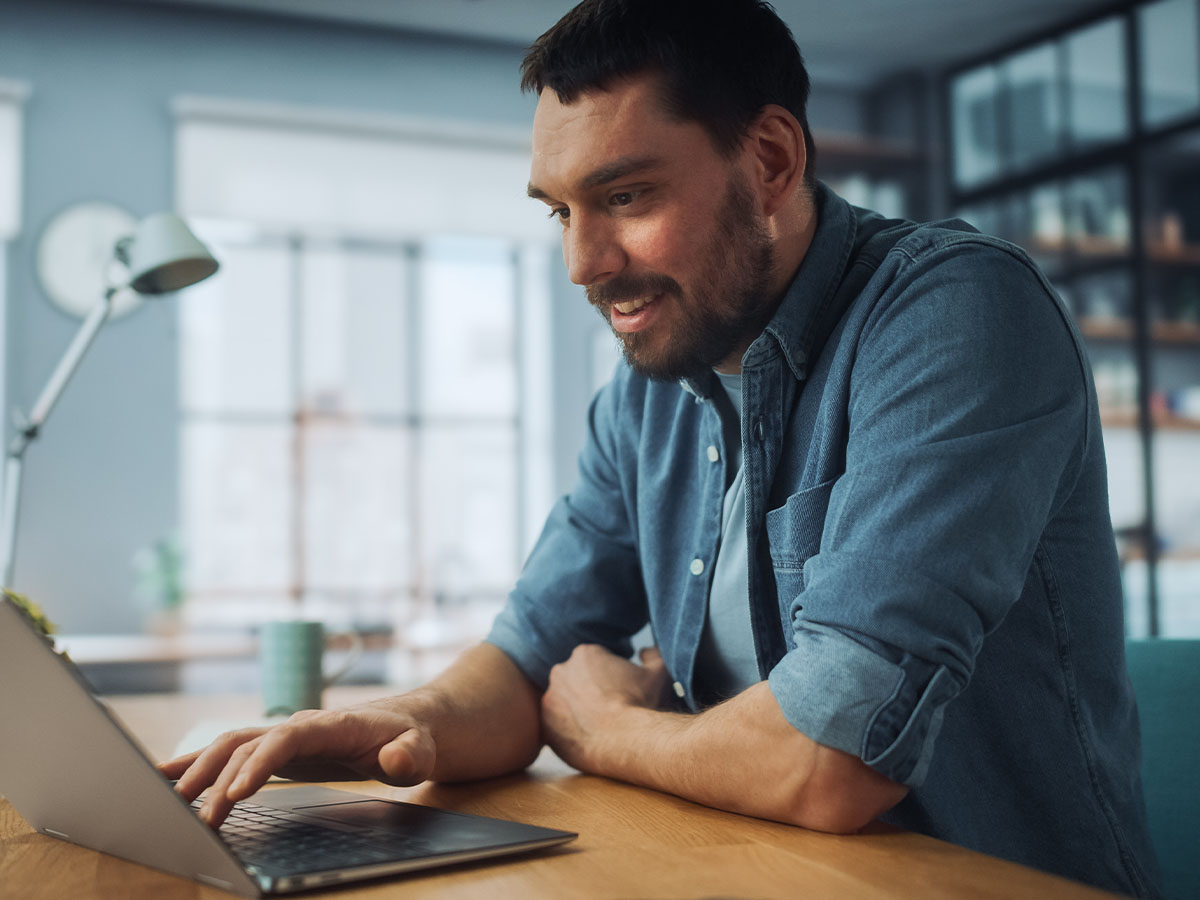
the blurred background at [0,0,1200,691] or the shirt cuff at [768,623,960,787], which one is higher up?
the blurred background at [0,0,1200,691]

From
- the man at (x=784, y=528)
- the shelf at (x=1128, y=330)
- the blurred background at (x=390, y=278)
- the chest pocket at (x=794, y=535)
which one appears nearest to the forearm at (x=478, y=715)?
the man at (x=784, y=528)

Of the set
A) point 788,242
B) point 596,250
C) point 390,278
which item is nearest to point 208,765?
point 596,250

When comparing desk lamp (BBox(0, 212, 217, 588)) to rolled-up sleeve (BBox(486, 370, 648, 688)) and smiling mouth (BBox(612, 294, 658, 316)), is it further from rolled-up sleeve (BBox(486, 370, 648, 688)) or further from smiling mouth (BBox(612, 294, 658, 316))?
smiling mouth (BBox(612, 294, 658, 316))

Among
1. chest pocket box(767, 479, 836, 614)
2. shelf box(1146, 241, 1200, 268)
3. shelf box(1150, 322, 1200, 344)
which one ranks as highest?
shelf box(1146, 241, 1200, 268)

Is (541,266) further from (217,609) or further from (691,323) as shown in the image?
(691,323)

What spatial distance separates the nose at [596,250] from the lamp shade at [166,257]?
83cm

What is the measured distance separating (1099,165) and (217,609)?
14.7 feet

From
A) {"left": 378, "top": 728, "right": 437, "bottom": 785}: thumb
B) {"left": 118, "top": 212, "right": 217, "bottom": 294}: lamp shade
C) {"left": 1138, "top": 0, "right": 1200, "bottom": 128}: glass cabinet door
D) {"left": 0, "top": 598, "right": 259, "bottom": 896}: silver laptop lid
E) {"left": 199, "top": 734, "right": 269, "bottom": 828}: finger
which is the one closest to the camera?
{"left": 0, "top": 598, "right": 259, "bottom": 896}: silver laptop lid

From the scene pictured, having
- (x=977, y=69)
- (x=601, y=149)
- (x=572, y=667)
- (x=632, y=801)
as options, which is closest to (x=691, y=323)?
(x=601, y=149)

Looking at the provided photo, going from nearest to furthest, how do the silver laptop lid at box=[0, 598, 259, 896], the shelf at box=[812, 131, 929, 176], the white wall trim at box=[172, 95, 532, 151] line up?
the silver laptop lid at box=[0, 598, 259, 896]
the white wall trim at box=[172, 95, 532, 151]
the shelf at box=[812, 131, 929, 176]

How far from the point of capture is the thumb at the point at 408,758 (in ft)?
2.81

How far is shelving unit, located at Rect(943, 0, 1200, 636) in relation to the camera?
426 centimetres

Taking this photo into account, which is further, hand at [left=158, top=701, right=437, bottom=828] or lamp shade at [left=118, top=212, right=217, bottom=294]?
lamp shade at [left=118, top=212, right=217, bottom=294]

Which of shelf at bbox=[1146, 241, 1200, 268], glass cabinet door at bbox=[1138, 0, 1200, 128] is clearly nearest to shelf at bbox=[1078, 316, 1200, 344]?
shelf at bbox=[1146, 241, 1200, 268]
